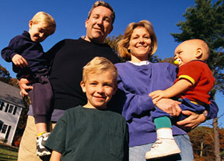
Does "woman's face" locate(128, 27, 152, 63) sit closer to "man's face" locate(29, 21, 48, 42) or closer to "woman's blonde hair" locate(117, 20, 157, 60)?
"woman's blonde hair" locate(117, 20, 157, 60)

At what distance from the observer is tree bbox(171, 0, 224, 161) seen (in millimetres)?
18094

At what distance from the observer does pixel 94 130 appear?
200cm

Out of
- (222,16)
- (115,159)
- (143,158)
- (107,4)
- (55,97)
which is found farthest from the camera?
(222,16)

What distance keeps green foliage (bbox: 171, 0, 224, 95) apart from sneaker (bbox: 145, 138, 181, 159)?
713 inches

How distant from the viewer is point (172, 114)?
88.4 inches

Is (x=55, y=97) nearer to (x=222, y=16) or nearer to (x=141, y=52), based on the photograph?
(x=141, y=52)

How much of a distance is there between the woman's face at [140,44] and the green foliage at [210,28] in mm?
17204

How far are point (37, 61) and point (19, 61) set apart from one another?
257 mm

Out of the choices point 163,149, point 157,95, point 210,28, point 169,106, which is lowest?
point 163,149

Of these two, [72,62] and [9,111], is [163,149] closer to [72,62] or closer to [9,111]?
[72,62]

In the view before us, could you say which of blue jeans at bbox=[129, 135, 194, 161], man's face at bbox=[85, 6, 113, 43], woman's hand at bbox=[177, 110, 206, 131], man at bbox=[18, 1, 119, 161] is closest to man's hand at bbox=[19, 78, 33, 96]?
man at bbox=[18, 1, 119, 161]

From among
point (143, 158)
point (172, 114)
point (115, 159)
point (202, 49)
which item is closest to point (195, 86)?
point (172, 114)

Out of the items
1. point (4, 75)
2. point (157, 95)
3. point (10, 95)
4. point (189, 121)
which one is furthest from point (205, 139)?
point (4, 75)

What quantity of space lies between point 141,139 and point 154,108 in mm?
398
